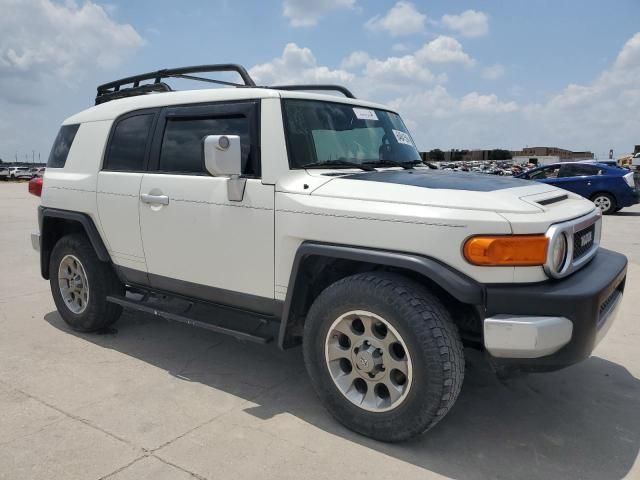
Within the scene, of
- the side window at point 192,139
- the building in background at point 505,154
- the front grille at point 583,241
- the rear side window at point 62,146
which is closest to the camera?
the front grille at point 583,241

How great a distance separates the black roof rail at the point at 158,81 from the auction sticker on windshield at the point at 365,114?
80cm

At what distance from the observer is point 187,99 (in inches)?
149

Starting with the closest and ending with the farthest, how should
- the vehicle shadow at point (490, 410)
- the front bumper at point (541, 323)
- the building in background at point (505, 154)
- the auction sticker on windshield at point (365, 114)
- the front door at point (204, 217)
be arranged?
the front bumper at point (541, 323) → the vehicle shadow at point (490, 410) → the front door at point (204, 217) → the auction sticker on windshield at point (365, 114) → the building in background at point (505, 154)

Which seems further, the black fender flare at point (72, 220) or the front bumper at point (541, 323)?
the black fender flare at point (72, 220)

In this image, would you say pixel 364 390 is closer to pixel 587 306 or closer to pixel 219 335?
pixel 587 306

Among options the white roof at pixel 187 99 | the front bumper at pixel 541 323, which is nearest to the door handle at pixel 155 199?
the white roof at pixel 187 99

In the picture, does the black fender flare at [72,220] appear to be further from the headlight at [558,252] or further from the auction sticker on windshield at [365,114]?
the headlight at [558,252]

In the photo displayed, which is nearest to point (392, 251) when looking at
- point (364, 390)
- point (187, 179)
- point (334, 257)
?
point (334, 257)

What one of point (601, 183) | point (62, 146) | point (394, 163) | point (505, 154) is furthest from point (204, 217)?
point (505, 154)

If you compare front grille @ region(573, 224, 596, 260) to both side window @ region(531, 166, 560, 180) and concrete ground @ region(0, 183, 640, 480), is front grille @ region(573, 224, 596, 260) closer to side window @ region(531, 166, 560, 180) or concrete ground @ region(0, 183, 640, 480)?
concrete ground @ region(0, 183, 640, 480)

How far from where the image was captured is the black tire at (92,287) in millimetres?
4406

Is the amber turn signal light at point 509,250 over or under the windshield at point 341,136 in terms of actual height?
under

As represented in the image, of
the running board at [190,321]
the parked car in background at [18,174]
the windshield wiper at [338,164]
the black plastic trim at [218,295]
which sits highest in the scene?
the windshield wiper at [338,164]

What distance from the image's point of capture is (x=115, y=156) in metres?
4.23
